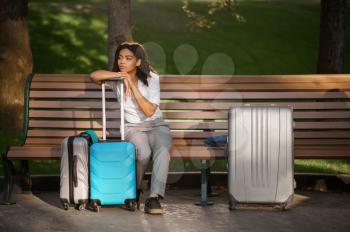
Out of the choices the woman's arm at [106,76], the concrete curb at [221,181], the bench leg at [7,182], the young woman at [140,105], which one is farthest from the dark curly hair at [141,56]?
the bench leg at [7,182]

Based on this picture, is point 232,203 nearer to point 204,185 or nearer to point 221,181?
point 204,185

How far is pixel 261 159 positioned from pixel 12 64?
20.3 ft

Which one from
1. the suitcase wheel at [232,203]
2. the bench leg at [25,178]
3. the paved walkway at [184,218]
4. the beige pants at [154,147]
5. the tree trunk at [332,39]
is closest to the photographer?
the paved walkway at [184,218]

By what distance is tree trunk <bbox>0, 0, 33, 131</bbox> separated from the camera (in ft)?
42.2

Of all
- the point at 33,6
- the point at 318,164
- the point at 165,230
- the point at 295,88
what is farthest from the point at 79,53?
the point at 165,230

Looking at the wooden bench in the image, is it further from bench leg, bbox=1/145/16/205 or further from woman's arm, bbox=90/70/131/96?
woman's arm, bbox=90/70/131/96

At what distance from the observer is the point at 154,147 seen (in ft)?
25.7

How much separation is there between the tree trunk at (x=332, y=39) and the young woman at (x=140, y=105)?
564 centimetres

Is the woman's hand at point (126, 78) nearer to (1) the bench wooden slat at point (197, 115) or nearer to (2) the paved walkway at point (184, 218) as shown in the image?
(1) the bench wooden slat at point (197, 115)

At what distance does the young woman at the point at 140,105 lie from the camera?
7.75 meters

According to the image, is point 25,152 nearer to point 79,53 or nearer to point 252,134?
point 252,134

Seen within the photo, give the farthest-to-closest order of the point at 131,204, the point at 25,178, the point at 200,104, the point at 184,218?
1. the point at 200,104
2. the point at 25,178
3. the point at 131,204
4. the point at 184,218

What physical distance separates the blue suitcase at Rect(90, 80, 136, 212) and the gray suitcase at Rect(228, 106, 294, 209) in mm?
845

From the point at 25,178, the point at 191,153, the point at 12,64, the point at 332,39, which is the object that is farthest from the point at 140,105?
the point at 332,39
